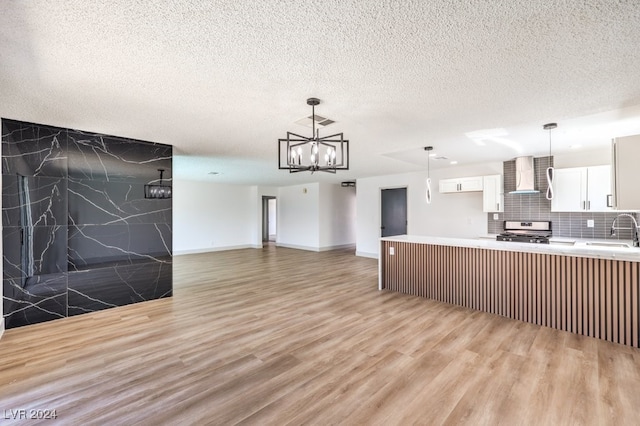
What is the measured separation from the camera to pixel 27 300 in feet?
11.6

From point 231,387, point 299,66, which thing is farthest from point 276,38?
point 231,387

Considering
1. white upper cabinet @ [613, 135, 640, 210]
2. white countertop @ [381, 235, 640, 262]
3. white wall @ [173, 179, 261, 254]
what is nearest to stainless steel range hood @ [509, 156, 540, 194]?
white countertop @ [381, 235, 640, 262]

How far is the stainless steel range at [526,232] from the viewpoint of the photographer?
207 inches

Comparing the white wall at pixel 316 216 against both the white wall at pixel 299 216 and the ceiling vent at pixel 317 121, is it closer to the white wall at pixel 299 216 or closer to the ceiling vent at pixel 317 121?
the white wall at pixel 299 216

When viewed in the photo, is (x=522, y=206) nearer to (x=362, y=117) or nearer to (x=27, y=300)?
(x=362, y=117)

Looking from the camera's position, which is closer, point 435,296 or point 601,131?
point 601,131

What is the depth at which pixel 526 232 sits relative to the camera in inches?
222

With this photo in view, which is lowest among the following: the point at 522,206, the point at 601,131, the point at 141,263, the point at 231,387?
the point at 231,387

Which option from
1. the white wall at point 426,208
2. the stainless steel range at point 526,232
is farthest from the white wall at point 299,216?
the stainless steel range at point 526,232

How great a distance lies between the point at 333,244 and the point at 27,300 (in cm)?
790

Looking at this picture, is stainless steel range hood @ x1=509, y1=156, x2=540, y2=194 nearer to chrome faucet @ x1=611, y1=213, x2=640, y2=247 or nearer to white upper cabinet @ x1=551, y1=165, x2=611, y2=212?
white upper cabinet @ x1=551, y1=165, x2=611, y2=212

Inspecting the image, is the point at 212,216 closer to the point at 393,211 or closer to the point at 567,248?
the point at 393,211

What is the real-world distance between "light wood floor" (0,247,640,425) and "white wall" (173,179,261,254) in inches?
221

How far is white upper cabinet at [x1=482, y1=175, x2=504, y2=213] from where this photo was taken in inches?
231
